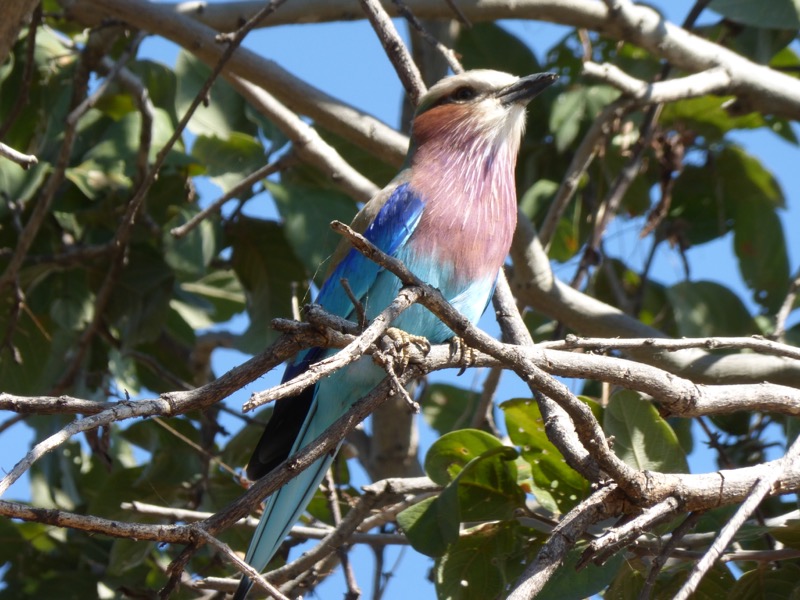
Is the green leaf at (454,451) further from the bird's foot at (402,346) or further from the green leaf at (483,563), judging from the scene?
the bird's foot at (402,346)

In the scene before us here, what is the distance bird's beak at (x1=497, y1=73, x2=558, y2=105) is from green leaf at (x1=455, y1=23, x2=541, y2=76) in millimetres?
956

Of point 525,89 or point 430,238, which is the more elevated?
point 525,89

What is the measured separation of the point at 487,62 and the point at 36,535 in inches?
109

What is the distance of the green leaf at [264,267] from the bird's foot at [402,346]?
1.67 m

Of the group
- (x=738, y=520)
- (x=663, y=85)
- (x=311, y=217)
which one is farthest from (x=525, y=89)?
(x=738, y=520)

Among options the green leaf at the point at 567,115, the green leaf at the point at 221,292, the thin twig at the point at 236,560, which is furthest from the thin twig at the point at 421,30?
the thin twig at the point at 236,560

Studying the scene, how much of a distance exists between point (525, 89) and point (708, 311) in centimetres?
113

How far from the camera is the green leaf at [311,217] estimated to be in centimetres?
413

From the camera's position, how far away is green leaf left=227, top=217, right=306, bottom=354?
4496mm

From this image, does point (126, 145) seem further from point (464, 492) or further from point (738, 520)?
point (738, 520)

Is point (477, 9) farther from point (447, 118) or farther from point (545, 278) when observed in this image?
point (545, 278)

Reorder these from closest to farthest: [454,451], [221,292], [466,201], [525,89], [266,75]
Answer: [454,451] → [466,201] → [525,89] → [266,75] → [221,292]

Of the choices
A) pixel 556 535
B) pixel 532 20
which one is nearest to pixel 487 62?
pixel 532 20

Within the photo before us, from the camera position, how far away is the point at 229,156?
4418 mm
